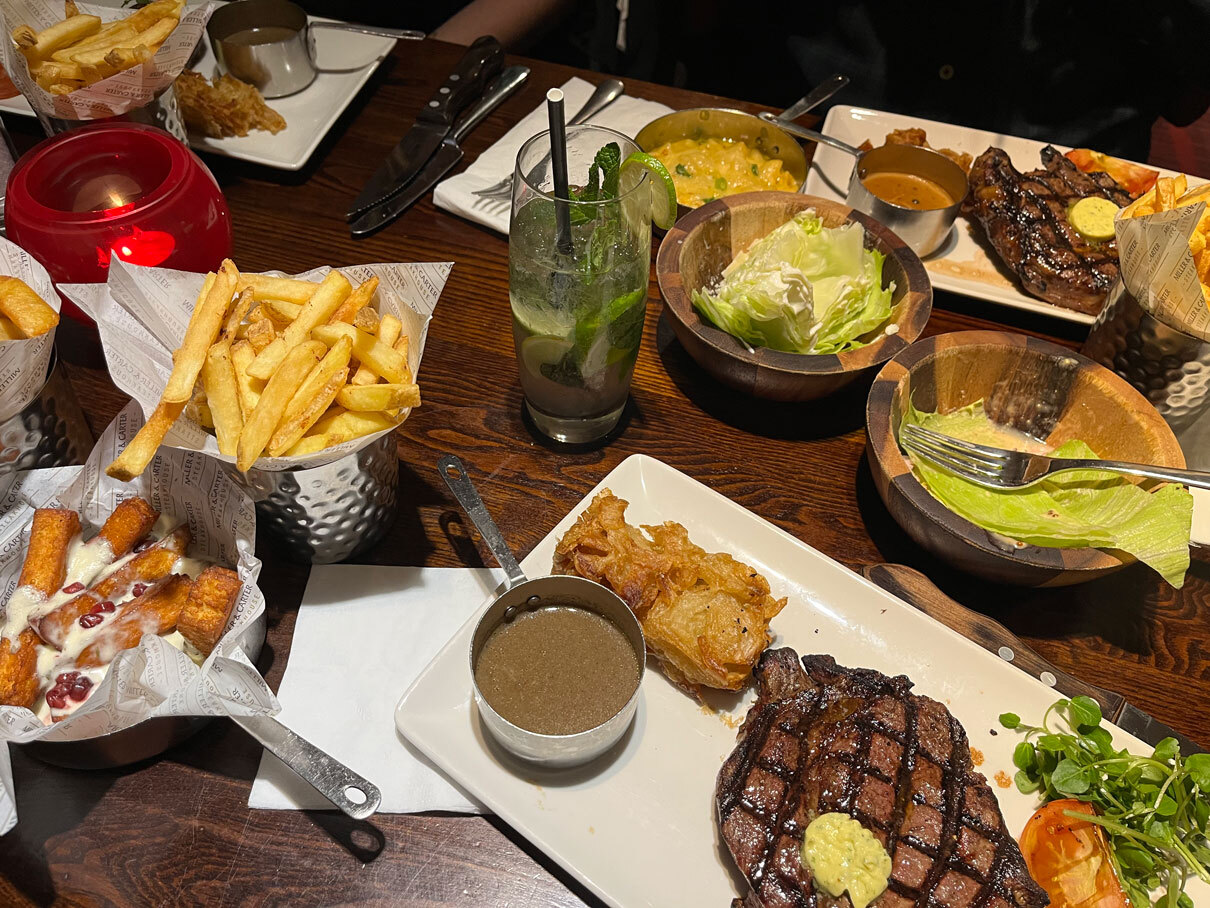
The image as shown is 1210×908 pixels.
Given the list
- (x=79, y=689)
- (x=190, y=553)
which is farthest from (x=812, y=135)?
(x=79, y=689)

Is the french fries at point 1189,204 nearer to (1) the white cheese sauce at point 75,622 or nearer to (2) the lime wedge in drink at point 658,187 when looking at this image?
(2) the lime wedge in drink at point 658,187

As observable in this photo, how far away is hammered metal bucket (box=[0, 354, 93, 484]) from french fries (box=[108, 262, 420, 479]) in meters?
0.35

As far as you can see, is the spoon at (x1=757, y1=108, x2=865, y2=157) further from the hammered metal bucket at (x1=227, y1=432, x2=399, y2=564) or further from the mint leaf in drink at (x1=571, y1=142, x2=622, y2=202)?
the hammered metal bucket at (x1=227, y1=432, x2=399, y2=564)

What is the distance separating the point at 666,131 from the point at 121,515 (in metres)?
2.35

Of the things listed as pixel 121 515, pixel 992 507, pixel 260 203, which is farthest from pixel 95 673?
pixel 992 507

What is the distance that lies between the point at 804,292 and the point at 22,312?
6.29 ft

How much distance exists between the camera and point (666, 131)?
3221 millimetres

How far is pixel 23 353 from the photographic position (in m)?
1.69

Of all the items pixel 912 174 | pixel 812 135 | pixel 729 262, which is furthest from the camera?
pixel 812 135

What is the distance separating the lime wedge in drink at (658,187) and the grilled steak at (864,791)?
3.52 feet

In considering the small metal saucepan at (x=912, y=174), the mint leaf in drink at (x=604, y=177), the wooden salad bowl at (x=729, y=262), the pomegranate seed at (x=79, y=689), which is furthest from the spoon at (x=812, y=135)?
the pomegranate seed at (x=79, y=689)

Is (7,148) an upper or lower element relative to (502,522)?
upper

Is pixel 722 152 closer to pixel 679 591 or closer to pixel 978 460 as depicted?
pixel 978 460

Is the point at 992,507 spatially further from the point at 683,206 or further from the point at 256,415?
the point at 256,415
